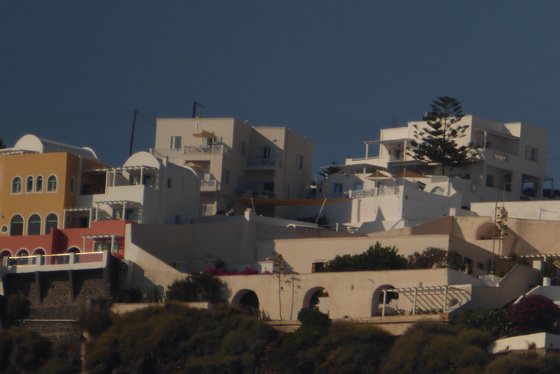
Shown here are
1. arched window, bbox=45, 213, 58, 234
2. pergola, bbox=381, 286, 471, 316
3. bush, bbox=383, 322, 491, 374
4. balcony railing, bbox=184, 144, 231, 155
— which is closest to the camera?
bush, bbox=383, 322, 491, 374

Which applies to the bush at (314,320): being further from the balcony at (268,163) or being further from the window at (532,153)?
the window at (532,153)

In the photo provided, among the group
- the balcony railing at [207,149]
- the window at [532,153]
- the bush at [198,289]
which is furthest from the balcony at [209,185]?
the window at [532,153]

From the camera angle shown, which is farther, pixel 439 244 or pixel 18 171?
pixel 18 171

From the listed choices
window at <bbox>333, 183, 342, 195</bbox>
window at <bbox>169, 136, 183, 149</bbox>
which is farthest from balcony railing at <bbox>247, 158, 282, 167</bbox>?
window at <bbox>169, 136, 183, 149</bbox>

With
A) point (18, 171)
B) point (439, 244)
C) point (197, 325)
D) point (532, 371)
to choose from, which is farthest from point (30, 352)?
point (532, 371)

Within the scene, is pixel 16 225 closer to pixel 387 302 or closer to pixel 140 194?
pixel 140 194

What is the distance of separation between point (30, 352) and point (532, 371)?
18914 mm

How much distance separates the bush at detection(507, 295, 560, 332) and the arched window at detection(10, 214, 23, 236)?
21851mm

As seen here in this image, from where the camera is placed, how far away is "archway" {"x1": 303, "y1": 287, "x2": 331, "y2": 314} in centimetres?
5284

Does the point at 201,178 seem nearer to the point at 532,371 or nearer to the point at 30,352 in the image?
the point at 30,352

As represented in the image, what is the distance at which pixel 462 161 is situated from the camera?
71.4 metres

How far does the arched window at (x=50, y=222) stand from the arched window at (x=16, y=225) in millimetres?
1157

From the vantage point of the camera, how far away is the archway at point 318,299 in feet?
173

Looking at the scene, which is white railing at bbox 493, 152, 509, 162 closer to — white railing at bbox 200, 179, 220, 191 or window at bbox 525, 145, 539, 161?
window at bbox 525, 145, 539, 161
